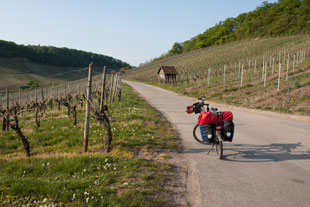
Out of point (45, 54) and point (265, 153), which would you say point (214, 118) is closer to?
point (265, 153)

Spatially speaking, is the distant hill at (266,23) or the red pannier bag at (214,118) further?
the distant hill at (266,23)

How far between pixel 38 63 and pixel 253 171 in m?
121

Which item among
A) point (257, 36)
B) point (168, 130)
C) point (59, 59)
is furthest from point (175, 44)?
point (168, 130)

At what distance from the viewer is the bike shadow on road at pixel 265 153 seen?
5293mm

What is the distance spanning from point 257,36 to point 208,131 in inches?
3465

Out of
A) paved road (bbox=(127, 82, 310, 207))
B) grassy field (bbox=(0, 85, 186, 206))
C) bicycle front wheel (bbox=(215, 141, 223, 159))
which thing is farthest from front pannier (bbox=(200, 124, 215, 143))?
grassy field (bbox=(0, 85, 186, 206))

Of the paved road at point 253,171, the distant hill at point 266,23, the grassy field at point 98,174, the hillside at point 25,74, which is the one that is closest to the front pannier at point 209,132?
the paved road at point 253,171

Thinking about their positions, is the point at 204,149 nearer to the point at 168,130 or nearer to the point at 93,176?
the point at 168,130

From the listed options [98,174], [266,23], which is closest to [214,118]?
[98,174]

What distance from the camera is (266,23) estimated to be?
82.2 m

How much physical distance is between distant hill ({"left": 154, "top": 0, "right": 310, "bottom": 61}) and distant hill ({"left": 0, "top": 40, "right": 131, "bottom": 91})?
58.2 m

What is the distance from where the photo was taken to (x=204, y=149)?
614 centimetres

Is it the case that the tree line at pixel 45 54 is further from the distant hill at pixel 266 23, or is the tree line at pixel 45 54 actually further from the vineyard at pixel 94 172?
the vineyard at pixel 94 172

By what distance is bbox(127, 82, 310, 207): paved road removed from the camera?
3.46m
